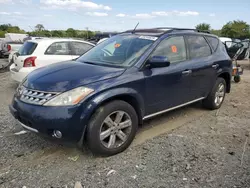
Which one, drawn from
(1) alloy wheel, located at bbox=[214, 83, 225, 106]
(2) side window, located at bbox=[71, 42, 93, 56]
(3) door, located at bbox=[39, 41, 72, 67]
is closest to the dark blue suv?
(1) alloy wheel, located at bbox=[214, 83, 225, 106]

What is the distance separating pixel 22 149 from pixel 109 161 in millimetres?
1319

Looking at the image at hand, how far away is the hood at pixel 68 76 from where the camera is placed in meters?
3.25

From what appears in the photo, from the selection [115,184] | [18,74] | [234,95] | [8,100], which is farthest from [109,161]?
[234,95]

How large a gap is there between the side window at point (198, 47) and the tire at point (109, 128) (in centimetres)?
188

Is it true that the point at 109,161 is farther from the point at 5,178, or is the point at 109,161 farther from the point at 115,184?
the point at 5,178

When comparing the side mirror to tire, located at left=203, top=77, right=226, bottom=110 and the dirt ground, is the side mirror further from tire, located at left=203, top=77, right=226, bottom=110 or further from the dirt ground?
Result: tire, located at left=203, top=77, right=226, bottom=110

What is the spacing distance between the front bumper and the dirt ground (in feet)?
1.54

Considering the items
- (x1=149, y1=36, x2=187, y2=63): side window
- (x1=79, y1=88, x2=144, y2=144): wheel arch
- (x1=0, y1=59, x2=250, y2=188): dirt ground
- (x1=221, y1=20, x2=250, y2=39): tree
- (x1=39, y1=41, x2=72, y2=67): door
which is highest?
(x1=221, y1=20, x2=250, y2=39): tree

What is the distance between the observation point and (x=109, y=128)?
345cm

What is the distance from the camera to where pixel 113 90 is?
3383 mm

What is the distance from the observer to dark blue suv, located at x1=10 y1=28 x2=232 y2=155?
10.3 ft

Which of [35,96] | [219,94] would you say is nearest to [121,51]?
[35,96]

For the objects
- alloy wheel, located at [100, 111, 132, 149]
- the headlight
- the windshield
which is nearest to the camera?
the headlight

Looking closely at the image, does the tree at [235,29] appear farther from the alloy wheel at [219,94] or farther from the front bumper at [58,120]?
the front bumper at [58,120]
